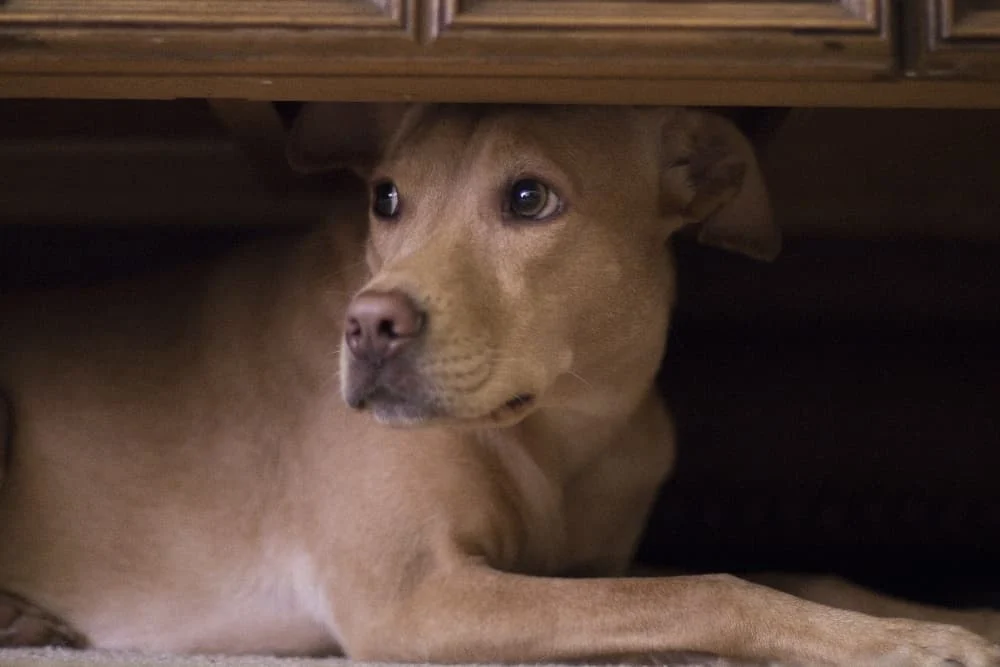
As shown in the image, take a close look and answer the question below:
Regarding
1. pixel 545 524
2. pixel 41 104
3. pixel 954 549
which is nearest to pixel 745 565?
pixel 954 549

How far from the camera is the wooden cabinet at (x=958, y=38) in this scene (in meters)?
1.39

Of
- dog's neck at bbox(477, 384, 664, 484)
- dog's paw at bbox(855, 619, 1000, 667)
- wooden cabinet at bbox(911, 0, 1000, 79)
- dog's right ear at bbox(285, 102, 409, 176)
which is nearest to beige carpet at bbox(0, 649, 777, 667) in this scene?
dog's paw at bbox(855, 619, 1000, 667)

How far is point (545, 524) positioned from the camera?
1.86m

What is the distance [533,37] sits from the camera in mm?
1389

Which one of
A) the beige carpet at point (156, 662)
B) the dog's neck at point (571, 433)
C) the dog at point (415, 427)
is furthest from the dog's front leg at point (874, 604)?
the beige carpet at point (156, 662)

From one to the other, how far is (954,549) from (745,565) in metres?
0.46

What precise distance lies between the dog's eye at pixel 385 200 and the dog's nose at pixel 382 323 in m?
0.35

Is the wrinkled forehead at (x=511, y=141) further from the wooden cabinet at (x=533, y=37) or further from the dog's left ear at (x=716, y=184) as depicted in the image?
the wooden cabinet at (x=533, y=37)

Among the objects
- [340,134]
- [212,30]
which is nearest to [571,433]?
[340,134]

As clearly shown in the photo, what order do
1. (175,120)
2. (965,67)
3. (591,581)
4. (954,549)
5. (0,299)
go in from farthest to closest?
(954,549), (175,120), (0,299), (591,581), (965,67)

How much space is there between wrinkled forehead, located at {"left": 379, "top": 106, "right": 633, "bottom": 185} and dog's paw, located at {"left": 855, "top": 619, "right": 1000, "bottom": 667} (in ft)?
2.52

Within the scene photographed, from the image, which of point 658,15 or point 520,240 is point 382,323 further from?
point 658,15

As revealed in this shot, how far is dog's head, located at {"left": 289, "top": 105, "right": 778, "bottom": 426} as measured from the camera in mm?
1527

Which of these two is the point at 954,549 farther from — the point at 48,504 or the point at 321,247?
the point at 48,504
